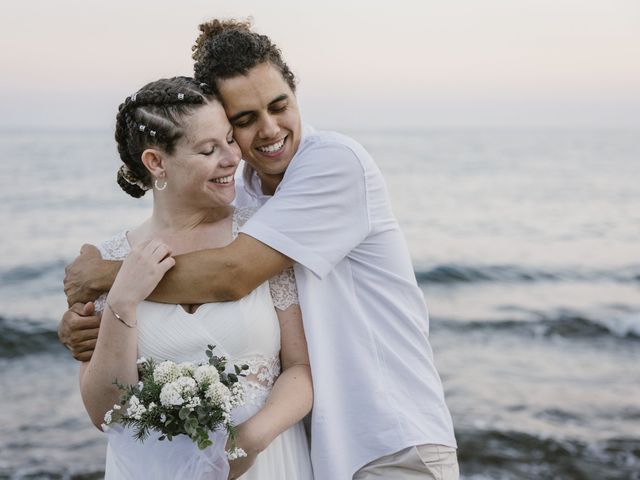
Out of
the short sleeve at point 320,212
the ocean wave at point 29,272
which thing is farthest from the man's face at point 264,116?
the ocean wave at point 29,272

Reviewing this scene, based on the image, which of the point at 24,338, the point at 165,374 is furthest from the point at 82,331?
the point at 24,338

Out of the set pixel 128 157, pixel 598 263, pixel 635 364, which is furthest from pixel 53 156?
pixel 128 157

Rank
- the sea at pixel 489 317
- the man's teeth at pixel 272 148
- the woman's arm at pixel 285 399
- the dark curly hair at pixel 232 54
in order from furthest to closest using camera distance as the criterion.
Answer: the sea at pixel 489 317, the man's teeth at pixel 272 148, the dark curly hair at pixel 232 54, the woman's arm at pixel 285 399

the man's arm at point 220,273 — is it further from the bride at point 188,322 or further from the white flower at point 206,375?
the white flower at point 206,375

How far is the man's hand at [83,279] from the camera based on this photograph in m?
3.34

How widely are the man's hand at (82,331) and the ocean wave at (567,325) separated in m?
10.4

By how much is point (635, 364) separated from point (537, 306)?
3416 mm

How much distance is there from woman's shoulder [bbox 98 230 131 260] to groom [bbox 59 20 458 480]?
88mm

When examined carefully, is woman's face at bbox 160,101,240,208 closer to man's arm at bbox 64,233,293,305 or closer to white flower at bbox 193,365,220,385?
man's arm at bbox 64,233,293,305

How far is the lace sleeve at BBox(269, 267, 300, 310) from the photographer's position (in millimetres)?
3312

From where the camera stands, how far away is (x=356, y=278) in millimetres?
3357

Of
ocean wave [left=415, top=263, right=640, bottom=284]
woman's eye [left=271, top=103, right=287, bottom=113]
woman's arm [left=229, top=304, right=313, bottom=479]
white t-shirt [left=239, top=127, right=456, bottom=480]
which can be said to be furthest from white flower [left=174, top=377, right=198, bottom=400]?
ocean wave [left=415, top=263, right=640, bottom=284]

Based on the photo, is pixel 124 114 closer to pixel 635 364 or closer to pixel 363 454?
pixel 363 454

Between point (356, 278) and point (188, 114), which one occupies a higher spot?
point (188, 114)
